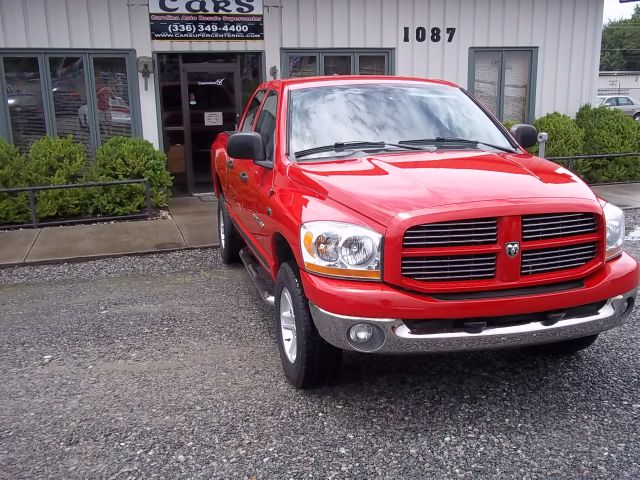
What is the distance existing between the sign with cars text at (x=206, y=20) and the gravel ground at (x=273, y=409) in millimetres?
6242

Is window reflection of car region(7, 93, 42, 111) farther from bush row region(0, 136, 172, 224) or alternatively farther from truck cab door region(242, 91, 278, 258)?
truck cab door region(242, 91, 278, 258)

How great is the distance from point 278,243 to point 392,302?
1.14m

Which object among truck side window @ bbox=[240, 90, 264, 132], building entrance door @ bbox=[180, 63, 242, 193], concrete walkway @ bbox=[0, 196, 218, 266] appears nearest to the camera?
truck side window @ bbox=[240, 90, 264, 132]

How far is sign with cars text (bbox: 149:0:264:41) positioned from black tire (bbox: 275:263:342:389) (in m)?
7.40

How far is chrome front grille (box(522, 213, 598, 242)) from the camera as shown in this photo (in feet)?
10.9

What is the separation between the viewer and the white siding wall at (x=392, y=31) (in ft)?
31.7

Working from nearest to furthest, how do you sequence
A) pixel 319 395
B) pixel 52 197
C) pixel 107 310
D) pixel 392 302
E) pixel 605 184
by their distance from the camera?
pixel 392 302 < pixel 319 395 < pixel 107 310 < pixel 52 197 < pixel 605 184

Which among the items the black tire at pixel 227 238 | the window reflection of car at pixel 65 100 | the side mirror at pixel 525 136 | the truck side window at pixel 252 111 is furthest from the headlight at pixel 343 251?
the window reflection of car at pixel 65 100

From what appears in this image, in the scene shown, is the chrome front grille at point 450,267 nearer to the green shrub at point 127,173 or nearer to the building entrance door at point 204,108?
the green shrub at point 127,173

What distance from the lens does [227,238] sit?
657cm

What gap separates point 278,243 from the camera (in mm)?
4098

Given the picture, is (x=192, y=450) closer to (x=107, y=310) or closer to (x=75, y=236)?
(x=107, y=310)

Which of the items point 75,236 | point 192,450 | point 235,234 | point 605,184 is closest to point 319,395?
point 192,450

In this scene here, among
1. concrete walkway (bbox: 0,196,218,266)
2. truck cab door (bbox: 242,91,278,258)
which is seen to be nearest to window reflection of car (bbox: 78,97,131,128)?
concrete walkway (bbox: 0,196,218,266)
